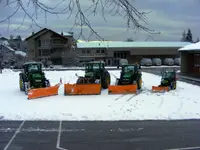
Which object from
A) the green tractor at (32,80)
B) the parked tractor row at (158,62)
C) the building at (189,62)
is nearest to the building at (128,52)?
the parked tractor row at (158,62)

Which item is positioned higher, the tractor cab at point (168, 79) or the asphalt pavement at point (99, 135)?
the tractor cab at point (168, 79)

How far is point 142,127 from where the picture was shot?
1384 cm

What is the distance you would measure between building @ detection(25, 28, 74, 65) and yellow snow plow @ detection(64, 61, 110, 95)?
57.5 metres

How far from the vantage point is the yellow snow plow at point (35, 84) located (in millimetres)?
22309

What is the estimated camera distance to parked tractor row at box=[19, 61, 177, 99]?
76.7ft

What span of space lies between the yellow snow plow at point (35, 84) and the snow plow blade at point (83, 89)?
2.82ft

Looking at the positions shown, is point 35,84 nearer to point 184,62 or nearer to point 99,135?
point 99,135

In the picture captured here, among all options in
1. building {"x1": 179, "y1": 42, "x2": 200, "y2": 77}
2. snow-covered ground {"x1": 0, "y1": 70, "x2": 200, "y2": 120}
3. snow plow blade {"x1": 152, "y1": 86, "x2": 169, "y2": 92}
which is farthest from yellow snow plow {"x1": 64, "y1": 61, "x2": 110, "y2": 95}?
building {"x1": 179, "y1": 42, "x2": 200, "y2": 77}

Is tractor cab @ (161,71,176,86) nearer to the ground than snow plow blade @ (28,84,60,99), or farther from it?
farther from it

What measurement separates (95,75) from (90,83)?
2617mm

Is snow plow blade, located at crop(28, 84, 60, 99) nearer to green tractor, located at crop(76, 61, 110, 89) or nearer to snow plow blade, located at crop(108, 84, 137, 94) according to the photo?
green tractor, located at crop(76, 61, 110, 89)

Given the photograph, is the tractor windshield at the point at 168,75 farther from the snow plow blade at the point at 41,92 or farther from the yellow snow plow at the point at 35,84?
the snow plow blade at the point at 41,92

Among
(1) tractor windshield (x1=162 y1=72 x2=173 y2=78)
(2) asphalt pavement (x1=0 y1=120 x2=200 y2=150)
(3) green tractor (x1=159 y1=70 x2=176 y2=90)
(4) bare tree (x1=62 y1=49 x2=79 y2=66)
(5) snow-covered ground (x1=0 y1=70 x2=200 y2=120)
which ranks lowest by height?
(2) asphalt pavement (x1=0 y1=120 x2=200 y2=150)

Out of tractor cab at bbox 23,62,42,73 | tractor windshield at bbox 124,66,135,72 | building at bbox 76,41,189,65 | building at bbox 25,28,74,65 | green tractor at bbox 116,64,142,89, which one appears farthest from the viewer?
building at bbox 76,41,189,65
